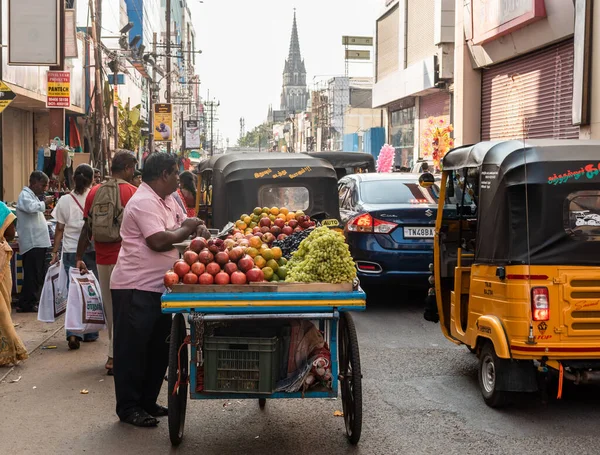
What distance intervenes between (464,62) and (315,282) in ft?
66.6

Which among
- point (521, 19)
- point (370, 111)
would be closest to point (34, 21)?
point (521, 19)

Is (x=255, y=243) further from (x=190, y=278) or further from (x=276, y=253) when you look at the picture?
(x=190, y=278)

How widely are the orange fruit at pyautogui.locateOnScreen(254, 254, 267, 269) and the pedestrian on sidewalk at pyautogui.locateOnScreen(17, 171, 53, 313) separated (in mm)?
6339

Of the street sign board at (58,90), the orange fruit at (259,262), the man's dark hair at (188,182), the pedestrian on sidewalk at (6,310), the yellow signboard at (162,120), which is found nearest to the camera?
the orange fruit at (259,262)

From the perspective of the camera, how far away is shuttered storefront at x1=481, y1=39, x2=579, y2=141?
61.6ft

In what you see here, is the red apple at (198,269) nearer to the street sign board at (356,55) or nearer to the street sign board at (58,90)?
the street sign board at (58,90)

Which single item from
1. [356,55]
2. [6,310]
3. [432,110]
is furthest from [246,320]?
[356,55]

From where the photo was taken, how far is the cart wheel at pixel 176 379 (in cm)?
564

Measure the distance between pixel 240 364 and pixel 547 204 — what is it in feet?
8.39

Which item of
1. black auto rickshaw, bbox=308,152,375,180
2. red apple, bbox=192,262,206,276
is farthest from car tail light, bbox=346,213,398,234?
black auto rickshaw, bbox=308,152,375,180

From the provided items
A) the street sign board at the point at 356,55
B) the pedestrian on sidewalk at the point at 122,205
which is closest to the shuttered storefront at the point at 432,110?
the pedestrian on sidewalk at the point at 122,205

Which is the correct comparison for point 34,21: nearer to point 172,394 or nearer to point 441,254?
point 441,254

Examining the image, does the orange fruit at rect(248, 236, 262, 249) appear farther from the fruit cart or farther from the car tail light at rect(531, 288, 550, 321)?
the car tail light at rect(531, 288, 550, 321)

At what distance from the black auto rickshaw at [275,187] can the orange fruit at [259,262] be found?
4.83 m
